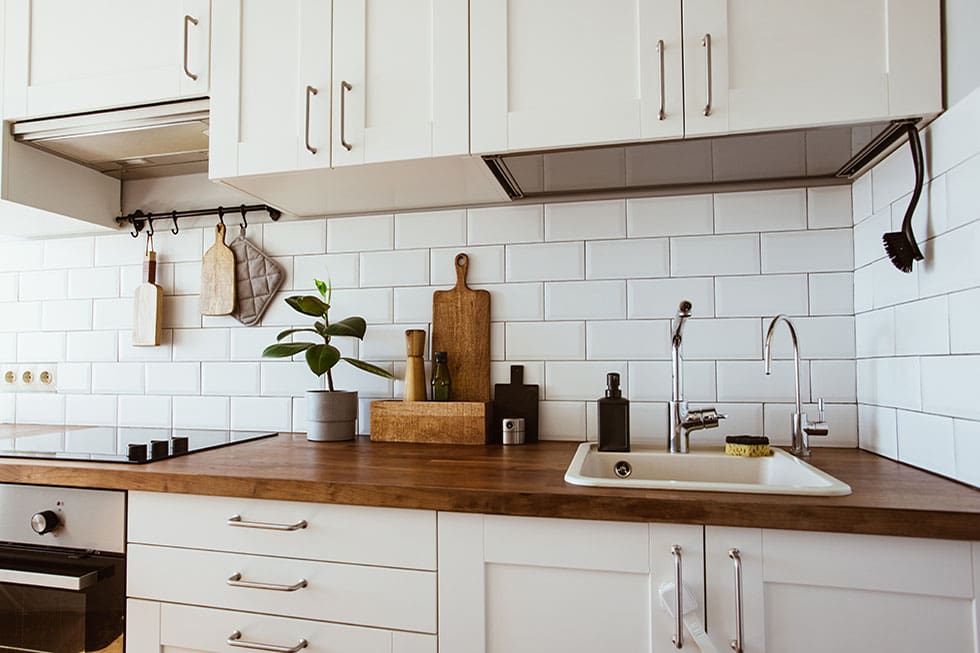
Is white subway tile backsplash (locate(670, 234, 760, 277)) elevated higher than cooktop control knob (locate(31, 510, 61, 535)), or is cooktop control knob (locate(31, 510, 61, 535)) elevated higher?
white subway tile backsplash (locate(670, 234, 760, 277))

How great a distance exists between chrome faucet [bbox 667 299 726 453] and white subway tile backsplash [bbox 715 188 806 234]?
300 millimetres

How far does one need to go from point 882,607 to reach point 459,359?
3.87 ft

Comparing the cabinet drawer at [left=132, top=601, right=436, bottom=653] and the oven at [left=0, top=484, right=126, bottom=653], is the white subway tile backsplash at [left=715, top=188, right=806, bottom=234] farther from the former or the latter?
the oven at [left=0, top=484, right=126, bottom=653]

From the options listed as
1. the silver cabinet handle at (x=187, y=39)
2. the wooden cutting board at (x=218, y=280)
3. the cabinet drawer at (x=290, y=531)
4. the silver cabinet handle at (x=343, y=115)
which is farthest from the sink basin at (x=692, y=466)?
the silver cabinet handle at (x=187, y=39)

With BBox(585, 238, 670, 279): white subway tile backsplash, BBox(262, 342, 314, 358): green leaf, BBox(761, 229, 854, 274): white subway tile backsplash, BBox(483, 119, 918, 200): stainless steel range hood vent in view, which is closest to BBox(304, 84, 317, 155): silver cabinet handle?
BBox(483, 119, 918, 200): stainless steel range hood vent

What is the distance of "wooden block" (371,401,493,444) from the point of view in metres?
1.75

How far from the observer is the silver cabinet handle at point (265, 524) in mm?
1279

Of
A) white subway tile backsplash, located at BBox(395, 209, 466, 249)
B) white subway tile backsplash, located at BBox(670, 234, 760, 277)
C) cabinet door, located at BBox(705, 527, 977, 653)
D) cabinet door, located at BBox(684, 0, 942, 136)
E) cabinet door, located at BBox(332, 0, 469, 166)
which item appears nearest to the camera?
cabinet door, located at BBox(705, 527, 977, 653)

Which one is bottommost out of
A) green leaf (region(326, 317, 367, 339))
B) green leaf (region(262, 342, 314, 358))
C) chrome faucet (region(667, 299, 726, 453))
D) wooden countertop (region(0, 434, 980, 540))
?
wooden countertop (region(0, 434, 980, 540))

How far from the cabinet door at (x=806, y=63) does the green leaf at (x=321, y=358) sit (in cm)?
109

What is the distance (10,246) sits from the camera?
2.37 meters

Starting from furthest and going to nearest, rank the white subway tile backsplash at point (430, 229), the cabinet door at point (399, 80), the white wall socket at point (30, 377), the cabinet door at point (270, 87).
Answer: the white wall socket at point (30, 377) < the white subway tile backsplash at point (430, 229) < the cabinet door at point (270, 87) < the cabinet door at point (399, 80)

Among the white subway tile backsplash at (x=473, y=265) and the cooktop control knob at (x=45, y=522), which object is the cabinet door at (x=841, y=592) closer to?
the white subway tile backsplash at (x=473, y=265)

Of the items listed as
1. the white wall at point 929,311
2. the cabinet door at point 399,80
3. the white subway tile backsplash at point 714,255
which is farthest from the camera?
the white subway tile backsplash at point 714,255
